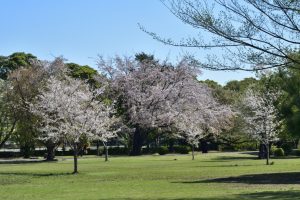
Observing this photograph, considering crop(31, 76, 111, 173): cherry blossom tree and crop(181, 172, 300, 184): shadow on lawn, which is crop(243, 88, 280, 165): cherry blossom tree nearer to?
crop(181, 172, 300, 184): shadow on lawn

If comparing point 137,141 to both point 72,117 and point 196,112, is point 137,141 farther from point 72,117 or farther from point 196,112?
point 72,117

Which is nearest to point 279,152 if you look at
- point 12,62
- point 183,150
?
point 183,150

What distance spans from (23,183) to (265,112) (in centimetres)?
2712

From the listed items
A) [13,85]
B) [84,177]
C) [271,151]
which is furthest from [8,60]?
[84,177]

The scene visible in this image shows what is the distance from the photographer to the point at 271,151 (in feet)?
216

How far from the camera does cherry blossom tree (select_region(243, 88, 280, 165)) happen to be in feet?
154

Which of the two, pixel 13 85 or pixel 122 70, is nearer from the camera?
pixel 13 85

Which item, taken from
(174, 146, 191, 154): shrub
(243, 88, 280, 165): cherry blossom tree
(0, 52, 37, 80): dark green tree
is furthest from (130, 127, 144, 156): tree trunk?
(0, 52, 37, 80): dark green tree

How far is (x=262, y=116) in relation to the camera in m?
48.4

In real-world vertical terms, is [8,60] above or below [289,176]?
above

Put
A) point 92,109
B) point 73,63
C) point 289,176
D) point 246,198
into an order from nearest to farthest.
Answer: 1. point 246,198
2. point 289,176
3. point 92,109
4. point 73,63

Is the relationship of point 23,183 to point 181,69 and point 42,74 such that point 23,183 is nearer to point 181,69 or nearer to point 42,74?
point 42,74

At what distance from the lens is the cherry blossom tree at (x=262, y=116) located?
47062 mm

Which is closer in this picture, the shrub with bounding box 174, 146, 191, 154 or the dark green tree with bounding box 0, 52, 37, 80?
the shrub with bounding box 174, 146, 191, 154
